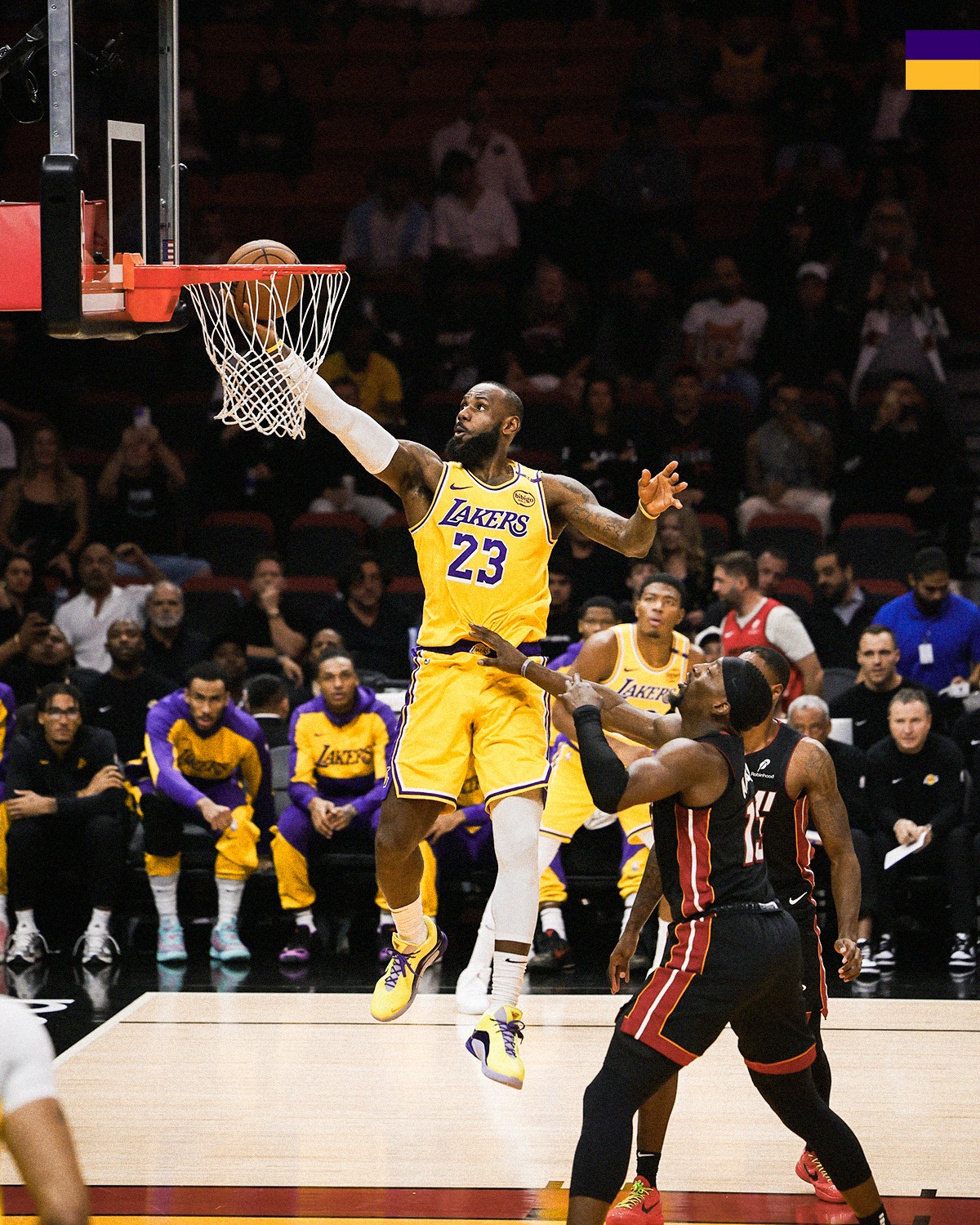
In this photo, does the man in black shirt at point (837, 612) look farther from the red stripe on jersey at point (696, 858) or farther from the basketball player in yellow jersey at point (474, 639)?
the red stripe on jersey at point (696, 858)

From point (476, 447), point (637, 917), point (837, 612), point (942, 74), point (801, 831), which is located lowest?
point (637, 917)

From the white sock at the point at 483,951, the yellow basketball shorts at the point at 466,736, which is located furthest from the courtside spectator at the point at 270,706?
the yellow basketball shorts at the point at 466,736

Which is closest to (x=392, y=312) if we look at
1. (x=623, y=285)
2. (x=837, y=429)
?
(x=623, y=285)

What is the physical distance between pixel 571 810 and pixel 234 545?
13.3 ft

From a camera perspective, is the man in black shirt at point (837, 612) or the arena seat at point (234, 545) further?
the arena seat at point (234, 545)

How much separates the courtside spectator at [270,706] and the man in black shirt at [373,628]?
2.11ft

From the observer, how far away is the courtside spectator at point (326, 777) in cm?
886

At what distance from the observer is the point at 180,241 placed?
6.04 meters

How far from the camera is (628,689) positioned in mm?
8375

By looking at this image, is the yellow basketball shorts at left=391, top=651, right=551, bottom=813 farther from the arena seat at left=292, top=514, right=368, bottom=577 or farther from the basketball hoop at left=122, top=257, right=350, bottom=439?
the arena seat at left=292, top=514, right=368, bottom=577

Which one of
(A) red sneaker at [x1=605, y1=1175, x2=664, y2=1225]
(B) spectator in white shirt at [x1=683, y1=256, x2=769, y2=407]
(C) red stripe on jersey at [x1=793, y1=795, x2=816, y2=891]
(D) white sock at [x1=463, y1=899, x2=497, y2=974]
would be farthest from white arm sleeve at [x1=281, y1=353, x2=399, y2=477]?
(B) spectator in white shirt at [x1=683, y1=256, x2=769, y2=407]

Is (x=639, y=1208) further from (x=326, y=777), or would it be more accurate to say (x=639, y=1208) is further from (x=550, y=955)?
(x=326, y=777)

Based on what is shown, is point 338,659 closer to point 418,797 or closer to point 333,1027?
point 333,1027

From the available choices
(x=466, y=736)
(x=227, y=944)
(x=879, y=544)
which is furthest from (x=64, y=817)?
(x=879, y=544)
